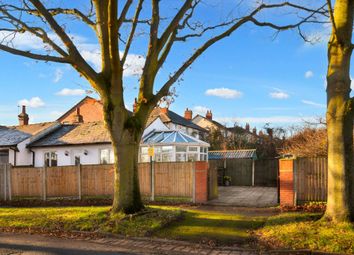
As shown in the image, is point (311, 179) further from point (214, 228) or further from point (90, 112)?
point (90, 112)

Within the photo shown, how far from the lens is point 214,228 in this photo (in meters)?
10.8

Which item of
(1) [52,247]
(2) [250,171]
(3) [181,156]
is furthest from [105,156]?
(1) [52,247]

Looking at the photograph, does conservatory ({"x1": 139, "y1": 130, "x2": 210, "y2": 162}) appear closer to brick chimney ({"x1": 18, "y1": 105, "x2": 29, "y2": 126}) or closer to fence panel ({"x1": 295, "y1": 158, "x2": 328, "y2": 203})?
fence panel ({"x1": 295, "y1": 158, "x2": 328, "y2": 203})

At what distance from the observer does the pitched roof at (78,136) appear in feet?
91.0

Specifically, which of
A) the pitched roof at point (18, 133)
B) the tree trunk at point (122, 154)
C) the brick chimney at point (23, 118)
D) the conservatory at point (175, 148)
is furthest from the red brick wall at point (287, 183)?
the brick chimney at point (23, 118)

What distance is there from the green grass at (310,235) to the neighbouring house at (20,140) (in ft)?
74.2

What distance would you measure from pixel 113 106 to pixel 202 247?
17.3ft

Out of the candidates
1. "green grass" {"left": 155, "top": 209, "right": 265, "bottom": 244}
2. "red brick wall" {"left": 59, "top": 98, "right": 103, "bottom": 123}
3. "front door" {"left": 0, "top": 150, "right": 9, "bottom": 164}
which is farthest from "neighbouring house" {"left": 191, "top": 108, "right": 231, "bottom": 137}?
"green grass" {"left": 155, "top": 209, "right": 265, "bottom": 244}

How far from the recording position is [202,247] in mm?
8844

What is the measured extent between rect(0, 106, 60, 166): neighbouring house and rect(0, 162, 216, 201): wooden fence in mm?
7616

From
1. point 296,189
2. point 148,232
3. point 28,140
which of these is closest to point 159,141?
point 28,140

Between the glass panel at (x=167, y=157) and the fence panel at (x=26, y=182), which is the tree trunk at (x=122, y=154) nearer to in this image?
the fence panel at (x=26, y=182)

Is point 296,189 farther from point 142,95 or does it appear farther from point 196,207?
point 142,95

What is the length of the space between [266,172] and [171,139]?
817 centimetres
